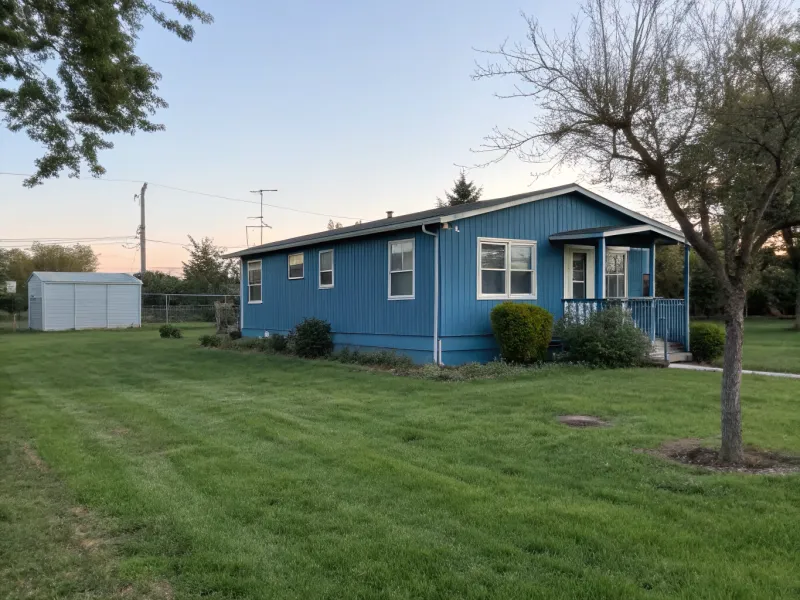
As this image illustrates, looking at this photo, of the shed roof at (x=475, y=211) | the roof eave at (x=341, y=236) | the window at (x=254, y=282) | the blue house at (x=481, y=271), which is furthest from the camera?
the window at (x=254, y=282)

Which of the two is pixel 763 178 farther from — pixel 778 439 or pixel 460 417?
pixel 460 417

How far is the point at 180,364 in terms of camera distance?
50.9 ft

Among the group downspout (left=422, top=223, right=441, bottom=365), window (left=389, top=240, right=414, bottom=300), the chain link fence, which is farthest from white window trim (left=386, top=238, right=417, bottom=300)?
the chain link fence

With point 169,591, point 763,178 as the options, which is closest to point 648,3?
point 763,178

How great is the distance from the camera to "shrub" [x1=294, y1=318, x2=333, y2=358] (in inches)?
635

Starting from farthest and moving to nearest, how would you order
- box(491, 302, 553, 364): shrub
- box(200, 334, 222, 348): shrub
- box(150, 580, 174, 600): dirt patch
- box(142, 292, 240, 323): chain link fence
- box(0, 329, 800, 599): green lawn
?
box(142, 292, 240, 323): chain link fence, box(200, 334, 222, 348): shrub, box(491, 302, 553, 364): shrub, box(0, 329, 800, 599): green lawn, box(150, 580, 174, 600): dirt patch

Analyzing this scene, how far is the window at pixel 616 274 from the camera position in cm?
1619

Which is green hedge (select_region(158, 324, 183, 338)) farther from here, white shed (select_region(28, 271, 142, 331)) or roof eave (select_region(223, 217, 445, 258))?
white shed (select_region(28, 271, 142, 331))

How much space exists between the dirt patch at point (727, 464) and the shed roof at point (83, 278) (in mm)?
34224

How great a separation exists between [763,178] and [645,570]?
414 centimetres

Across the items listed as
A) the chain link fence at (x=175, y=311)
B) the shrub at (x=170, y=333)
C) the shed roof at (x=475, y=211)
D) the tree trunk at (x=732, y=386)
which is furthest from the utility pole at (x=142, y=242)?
the tree trunk at (x=732, y=386)

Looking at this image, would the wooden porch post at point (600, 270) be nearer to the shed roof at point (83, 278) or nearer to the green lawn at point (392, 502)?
the green lawn at point (392, 502)

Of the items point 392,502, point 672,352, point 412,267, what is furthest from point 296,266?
point 392,502

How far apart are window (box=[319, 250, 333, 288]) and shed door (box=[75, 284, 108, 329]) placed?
72.8 ft
